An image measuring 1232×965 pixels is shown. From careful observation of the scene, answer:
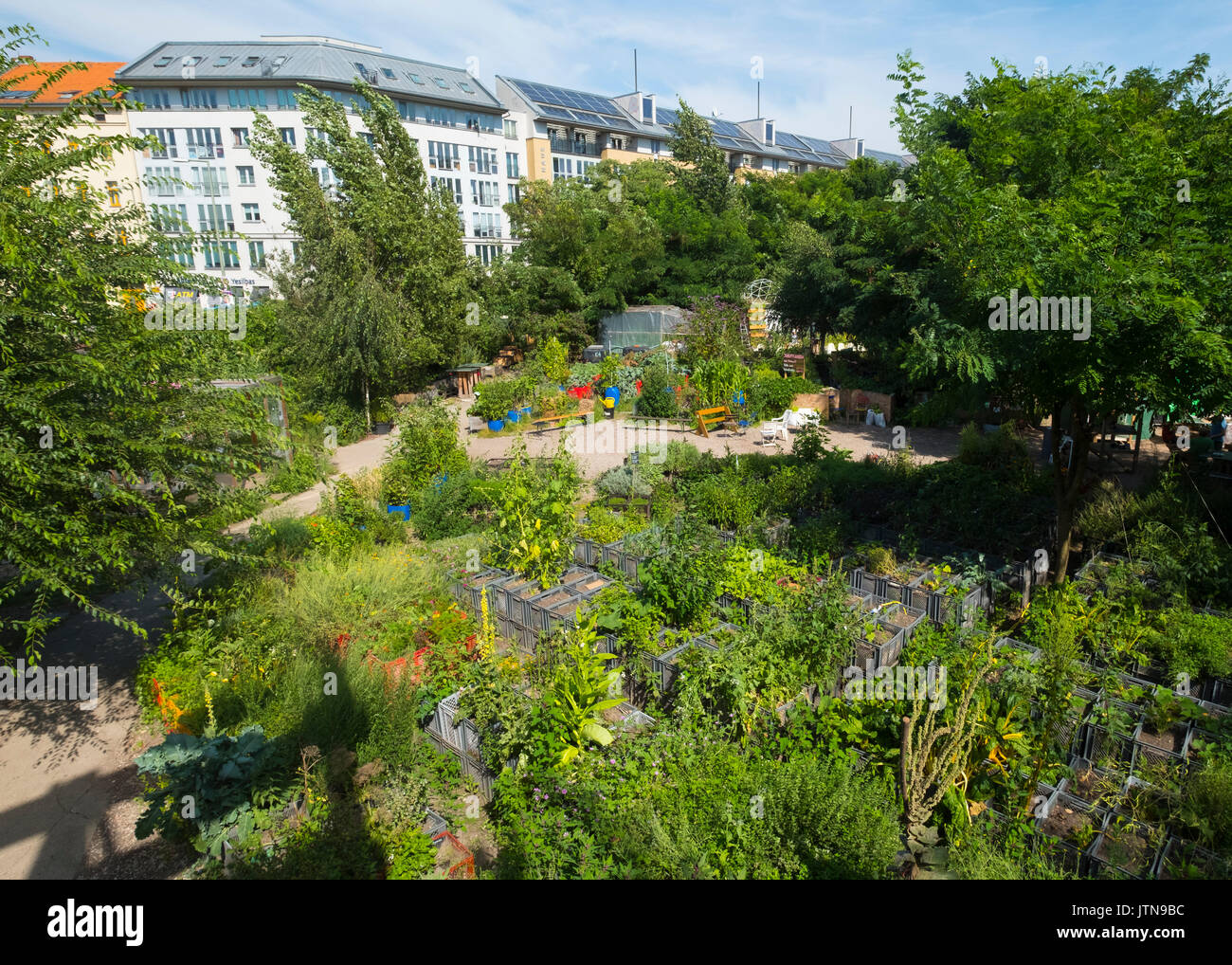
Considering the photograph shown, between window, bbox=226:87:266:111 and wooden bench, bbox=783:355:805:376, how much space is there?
113ft

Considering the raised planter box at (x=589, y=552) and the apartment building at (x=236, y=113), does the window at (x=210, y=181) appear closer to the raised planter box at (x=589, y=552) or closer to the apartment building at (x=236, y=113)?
the apartment building at (x=236, y=113)

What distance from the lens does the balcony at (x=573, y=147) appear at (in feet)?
168

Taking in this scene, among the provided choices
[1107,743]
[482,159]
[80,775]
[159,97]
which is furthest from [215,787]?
[482,159]

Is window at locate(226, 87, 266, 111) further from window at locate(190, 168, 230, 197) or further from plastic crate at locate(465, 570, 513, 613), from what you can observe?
plastic crate at locate(465, 570, 513, 613)

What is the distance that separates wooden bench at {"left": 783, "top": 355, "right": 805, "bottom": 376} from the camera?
2120cm

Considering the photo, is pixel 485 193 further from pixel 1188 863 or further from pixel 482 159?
pixel 1188 863

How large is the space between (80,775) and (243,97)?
143 ft

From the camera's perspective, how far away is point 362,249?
59.9 feet

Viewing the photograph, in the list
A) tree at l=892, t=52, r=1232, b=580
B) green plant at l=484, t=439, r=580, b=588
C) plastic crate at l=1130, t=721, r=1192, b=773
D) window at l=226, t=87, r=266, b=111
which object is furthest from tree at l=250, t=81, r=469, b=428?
window at l=226, t=87, r=266, b=111

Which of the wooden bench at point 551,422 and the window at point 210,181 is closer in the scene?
the wooden bench at point 551,422

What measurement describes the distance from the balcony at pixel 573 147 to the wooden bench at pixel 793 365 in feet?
119

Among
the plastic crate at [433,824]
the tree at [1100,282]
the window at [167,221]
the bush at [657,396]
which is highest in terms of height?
the window at [167,221]

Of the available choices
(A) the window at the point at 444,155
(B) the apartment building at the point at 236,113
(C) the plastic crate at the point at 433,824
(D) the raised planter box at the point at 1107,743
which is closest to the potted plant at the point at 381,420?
(C) the plastic crate at the point at 433,824
